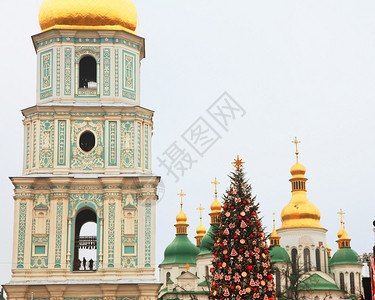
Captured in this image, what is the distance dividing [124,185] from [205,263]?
29577mm

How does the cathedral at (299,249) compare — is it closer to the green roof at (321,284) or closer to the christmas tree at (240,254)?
the green roof at (321,284)

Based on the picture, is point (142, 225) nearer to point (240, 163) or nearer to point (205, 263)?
point (240, 163)

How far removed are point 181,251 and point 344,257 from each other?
11.2m

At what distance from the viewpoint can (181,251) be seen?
6138 centimetres

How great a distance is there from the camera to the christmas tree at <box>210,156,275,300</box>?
71.4ft

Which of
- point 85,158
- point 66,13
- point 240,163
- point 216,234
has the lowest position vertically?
point 216,234

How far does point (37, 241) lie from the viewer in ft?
95.0

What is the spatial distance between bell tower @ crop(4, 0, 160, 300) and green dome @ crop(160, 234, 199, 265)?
30.0 metres

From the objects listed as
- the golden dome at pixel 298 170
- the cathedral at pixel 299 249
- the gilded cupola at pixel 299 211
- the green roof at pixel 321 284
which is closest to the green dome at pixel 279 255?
the cathedral at pixel 299 249

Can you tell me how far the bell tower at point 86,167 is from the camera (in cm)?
2850

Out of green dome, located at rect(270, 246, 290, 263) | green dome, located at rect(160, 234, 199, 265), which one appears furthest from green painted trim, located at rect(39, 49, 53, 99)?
green dome, located at rect(160, 234, 199, 265)

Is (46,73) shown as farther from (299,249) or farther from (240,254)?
(299,249)

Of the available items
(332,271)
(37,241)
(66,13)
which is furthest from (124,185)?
(332,271)

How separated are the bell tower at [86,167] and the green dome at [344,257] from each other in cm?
3310
